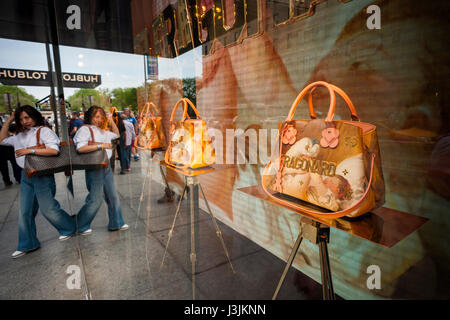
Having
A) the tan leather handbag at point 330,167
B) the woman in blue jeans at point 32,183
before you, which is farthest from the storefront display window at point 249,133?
the woman in blue jeans at point 32,183

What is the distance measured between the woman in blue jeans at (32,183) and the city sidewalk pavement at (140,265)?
0.14 m

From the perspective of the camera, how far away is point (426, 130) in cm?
116

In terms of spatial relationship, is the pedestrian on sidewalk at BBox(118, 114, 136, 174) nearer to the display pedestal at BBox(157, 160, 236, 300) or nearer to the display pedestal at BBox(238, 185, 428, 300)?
the display pedestal at BBox(157, 160, 236, 300)

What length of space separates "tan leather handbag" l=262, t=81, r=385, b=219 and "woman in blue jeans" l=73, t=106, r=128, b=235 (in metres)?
1.89

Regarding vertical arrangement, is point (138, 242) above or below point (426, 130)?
below

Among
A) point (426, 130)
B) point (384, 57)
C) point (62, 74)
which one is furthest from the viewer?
point (62, 74)

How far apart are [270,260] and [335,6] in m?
2.04

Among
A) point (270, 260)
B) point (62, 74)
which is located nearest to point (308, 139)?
point (270, 260)

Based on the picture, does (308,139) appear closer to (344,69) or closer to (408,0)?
(344,69)

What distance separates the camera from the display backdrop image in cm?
115

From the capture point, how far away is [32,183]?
7.81 ft

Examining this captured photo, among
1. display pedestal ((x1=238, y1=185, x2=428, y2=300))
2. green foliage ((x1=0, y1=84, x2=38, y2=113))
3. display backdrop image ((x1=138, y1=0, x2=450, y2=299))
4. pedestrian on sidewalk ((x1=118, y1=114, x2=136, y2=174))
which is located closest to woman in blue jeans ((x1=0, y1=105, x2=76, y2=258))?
green foliage ((x1=0, y1=84, x2=38, y2=113))

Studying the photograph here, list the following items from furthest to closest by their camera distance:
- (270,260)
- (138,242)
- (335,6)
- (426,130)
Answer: (138,242), (270,260), (335,6), (426,130)

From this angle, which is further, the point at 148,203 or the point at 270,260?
the point at 148,203
